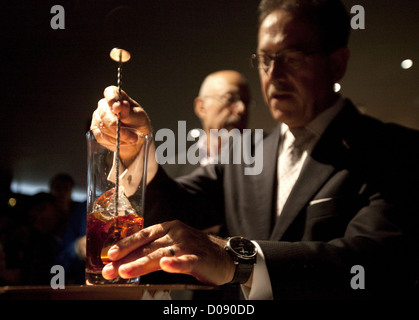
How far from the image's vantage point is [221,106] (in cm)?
246

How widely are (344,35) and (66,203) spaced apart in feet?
5.70

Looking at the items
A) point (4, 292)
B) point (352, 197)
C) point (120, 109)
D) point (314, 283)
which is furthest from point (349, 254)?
point (4, 292)

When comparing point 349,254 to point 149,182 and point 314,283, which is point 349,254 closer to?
point 314,283

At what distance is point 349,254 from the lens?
1.16 m

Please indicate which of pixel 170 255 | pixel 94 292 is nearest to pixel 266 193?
pixel 170 255

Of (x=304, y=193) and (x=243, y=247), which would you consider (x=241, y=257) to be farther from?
(x=304, y=193)

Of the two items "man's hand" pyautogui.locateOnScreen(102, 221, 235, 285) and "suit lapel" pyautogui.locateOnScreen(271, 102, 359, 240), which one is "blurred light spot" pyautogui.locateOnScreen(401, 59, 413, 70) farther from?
"man's hand" pyautogui.locateOnScreen(102, 221, 235, 285)

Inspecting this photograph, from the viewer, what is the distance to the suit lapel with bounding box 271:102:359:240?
1354mm

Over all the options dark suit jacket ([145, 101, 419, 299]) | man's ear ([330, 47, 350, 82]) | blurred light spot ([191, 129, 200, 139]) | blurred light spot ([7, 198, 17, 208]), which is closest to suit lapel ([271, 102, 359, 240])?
dark suit jacket ([145, 101, 419, 299])

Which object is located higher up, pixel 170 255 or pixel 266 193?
pixel 266 193

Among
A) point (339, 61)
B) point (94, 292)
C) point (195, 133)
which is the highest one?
point (339, 61)

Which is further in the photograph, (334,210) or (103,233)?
(334,210)

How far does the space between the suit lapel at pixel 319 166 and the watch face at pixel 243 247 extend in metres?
0.35

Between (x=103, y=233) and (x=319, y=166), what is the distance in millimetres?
837
